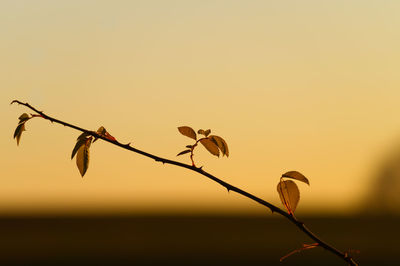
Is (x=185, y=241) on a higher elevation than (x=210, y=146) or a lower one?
higher

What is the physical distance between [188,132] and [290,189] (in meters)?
0.23

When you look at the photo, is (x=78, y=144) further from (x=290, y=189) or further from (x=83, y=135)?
(x=290, y=189)

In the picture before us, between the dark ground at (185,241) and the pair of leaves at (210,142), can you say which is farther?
the dark ground at (185,241)

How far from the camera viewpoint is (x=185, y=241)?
1991 centimetres

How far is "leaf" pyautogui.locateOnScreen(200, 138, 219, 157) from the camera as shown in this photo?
1353 millimetres

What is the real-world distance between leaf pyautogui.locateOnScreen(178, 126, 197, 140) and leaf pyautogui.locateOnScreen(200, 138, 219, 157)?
0.06ft

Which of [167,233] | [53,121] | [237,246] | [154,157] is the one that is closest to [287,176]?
[154,157]

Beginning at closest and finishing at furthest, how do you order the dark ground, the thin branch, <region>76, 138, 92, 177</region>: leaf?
the thin branch → <region>76, 138, 92, 177</region>: leaf → the dark ground

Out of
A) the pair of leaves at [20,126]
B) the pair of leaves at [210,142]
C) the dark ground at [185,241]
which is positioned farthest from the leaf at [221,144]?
the dark ground at [185,241]

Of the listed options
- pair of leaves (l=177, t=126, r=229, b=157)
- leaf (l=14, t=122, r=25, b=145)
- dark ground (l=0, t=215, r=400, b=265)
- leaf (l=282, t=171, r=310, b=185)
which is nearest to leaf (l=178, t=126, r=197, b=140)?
pair of leaves (l=177, t=126, r=229, b=157)

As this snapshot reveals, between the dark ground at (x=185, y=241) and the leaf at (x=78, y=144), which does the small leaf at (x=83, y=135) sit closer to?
the leaf at (x=78, y=144)

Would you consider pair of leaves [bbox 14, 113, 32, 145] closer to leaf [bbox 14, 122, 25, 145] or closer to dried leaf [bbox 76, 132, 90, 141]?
leaf [bbox 14, 122, 25, 145]

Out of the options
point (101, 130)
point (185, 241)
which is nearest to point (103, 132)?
point (101, 130)

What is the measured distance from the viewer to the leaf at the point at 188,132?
138cm
